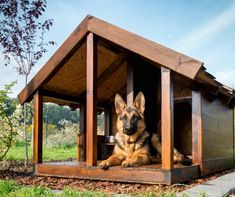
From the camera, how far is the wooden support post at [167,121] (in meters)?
5.78

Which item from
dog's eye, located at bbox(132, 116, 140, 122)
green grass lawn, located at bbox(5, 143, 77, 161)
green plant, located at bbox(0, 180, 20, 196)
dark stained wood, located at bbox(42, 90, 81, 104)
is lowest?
green grass lawn, located at bbox(5, 143, 77, 161)

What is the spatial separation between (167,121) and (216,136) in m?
2.99

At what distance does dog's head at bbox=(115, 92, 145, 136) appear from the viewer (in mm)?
6547

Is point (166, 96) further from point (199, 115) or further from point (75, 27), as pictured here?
point (75, 27)

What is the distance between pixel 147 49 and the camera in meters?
6.16

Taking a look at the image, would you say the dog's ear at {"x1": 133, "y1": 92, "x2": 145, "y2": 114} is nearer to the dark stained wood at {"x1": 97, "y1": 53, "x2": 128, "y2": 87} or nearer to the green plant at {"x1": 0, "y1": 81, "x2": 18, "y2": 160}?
the dark stained wood at {"x1": 97, "y1": 53, "x2": 128, "y2": 87}

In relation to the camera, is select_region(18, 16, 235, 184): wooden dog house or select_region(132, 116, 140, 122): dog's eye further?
select_region(132, 116, 140, 122): dog's eye

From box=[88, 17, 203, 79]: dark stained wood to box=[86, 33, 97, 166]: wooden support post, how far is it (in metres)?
0.30

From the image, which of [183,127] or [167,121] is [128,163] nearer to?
[167,121]

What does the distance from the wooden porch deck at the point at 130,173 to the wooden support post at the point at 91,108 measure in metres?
0.24

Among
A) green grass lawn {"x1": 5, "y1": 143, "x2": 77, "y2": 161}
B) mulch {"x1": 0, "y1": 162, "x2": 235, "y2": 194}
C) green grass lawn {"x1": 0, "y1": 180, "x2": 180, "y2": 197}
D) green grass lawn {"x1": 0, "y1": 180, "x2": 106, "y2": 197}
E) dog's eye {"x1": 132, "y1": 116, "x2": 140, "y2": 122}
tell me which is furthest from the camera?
green grass lawn {"x1": 5, "y1": 143, "x2": 77, "y2": 161}

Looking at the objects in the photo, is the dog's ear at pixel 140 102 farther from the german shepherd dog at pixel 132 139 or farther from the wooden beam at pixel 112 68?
the wooden beam at pixel 112 68

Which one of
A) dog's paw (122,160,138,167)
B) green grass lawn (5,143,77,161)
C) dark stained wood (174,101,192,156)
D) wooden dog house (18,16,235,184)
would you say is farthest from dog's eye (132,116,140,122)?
green grass lawn (5,143,77,161)

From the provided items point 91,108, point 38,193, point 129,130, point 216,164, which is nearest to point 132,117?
point 129,130
